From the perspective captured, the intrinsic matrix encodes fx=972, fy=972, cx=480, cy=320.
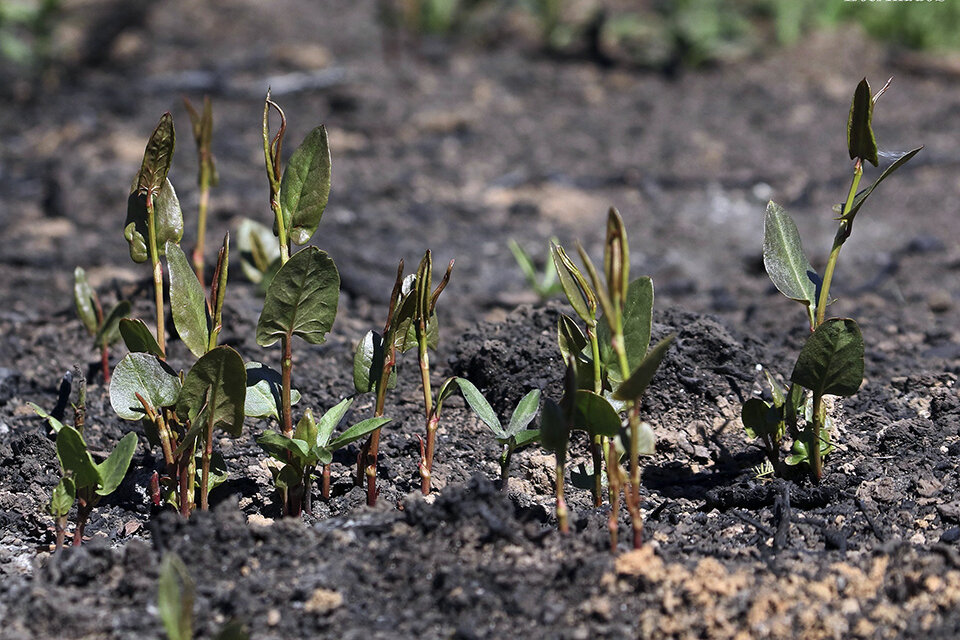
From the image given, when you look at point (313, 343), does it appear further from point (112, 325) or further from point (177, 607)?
point (112, 325)

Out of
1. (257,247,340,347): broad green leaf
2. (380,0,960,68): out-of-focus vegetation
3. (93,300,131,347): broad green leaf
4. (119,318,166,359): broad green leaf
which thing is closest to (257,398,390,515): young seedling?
(257,247,340,347): broad green leaf

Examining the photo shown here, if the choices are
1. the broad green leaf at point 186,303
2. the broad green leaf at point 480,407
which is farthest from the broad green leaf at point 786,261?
the broad green leaf at point 186,303

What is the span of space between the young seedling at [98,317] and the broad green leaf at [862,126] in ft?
5.42

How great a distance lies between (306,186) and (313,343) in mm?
288

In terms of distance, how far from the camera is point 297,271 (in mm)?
1693

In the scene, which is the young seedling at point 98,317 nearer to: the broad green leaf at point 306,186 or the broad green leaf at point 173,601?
the broad green leaf at point 306,186

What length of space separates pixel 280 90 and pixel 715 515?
406 centimetres

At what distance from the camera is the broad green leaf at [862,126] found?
1.67m

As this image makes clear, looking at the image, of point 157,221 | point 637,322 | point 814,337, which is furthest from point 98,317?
point 814,337

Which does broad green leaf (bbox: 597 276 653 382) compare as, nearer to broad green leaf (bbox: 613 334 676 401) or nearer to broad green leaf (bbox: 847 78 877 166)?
broad green leaf (bbox: 613 334 676 401)

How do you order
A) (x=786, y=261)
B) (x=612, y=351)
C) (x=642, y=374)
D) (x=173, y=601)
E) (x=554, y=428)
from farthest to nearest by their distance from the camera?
(x=786, y=261), (x=612, y=351), (x=554, y=428), (x=642, y=374), (x=173, y=601)

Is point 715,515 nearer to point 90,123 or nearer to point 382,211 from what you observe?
point 382,211

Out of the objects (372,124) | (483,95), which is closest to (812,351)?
(372,124)

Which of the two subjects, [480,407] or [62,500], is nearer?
[62,500]
